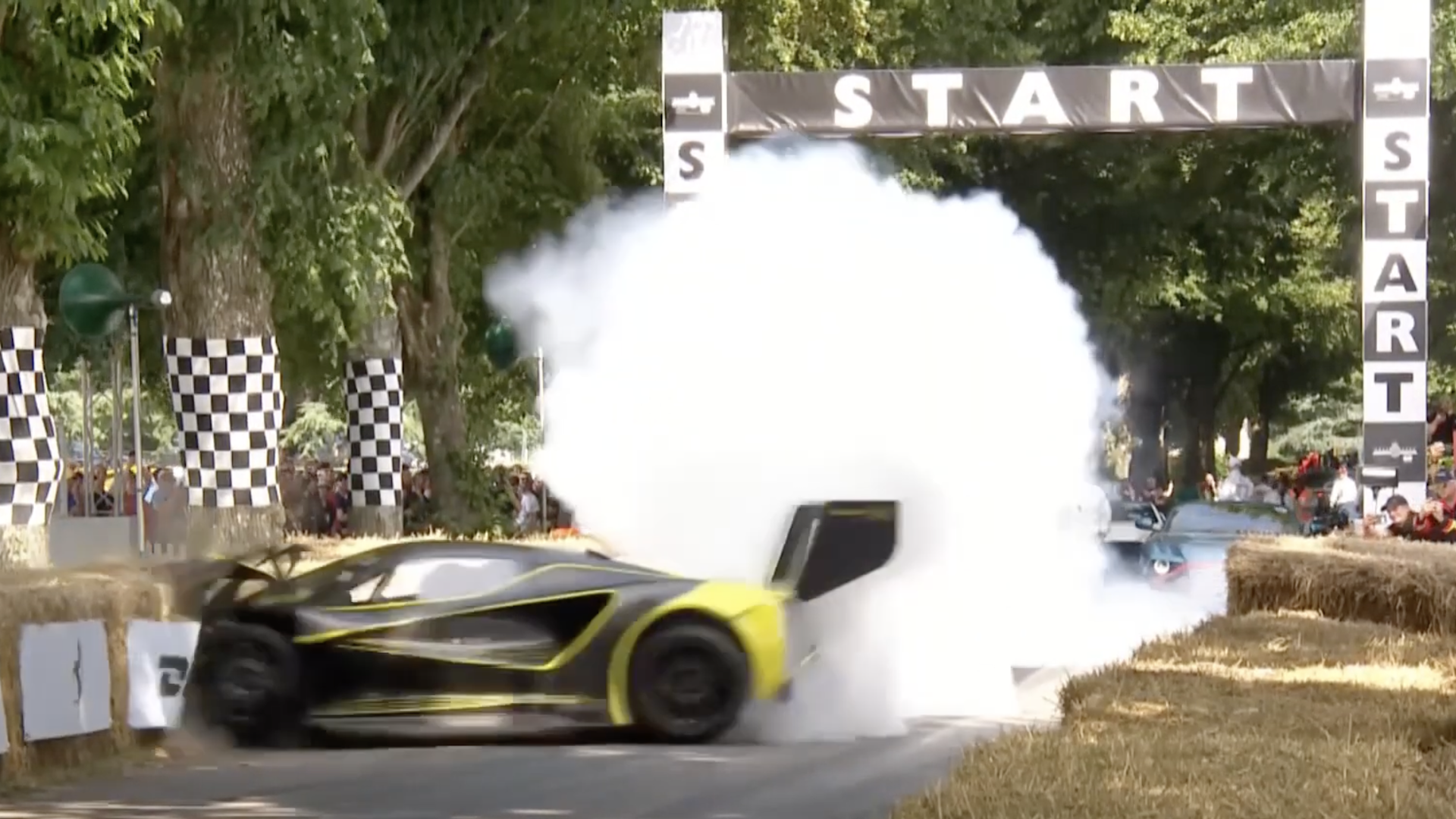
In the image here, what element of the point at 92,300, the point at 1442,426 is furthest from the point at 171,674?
the point at 1442,426

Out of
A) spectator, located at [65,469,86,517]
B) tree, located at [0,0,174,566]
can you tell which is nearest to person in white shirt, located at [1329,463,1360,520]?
tree, located at [0,0,174,566]

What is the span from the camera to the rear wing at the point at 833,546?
12.6 m

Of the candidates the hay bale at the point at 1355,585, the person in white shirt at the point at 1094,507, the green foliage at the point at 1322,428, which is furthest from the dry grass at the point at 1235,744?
the green foliage at the point at 1322,428

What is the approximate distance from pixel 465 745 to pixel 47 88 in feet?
20.1

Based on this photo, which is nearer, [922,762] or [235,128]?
[922,762]

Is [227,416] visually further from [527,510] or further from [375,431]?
[527,510]

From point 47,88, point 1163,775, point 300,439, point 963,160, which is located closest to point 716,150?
point 47,88

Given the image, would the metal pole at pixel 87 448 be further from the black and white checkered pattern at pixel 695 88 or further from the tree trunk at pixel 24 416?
the tree trunk at pixel 24 416

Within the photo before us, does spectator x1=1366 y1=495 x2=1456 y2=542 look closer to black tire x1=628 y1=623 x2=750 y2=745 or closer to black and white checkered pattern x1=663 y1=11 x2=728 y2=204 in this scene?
black and white checkered pattern x1=663 y1=11 x2=728 y2=204

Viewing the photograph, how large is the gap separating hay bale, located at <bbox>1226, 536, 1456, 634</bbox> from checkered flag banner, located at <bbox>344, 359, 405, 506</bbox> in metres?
12.5

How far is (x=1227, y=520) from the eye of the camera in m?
23.5

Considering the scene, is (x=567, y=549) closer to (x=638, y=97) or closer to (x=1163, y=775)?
(x=1163, y=775)

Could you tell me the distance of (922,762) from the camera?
11070 mm

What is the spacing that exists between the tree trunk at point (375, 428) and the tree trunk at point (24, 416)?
6747mm
